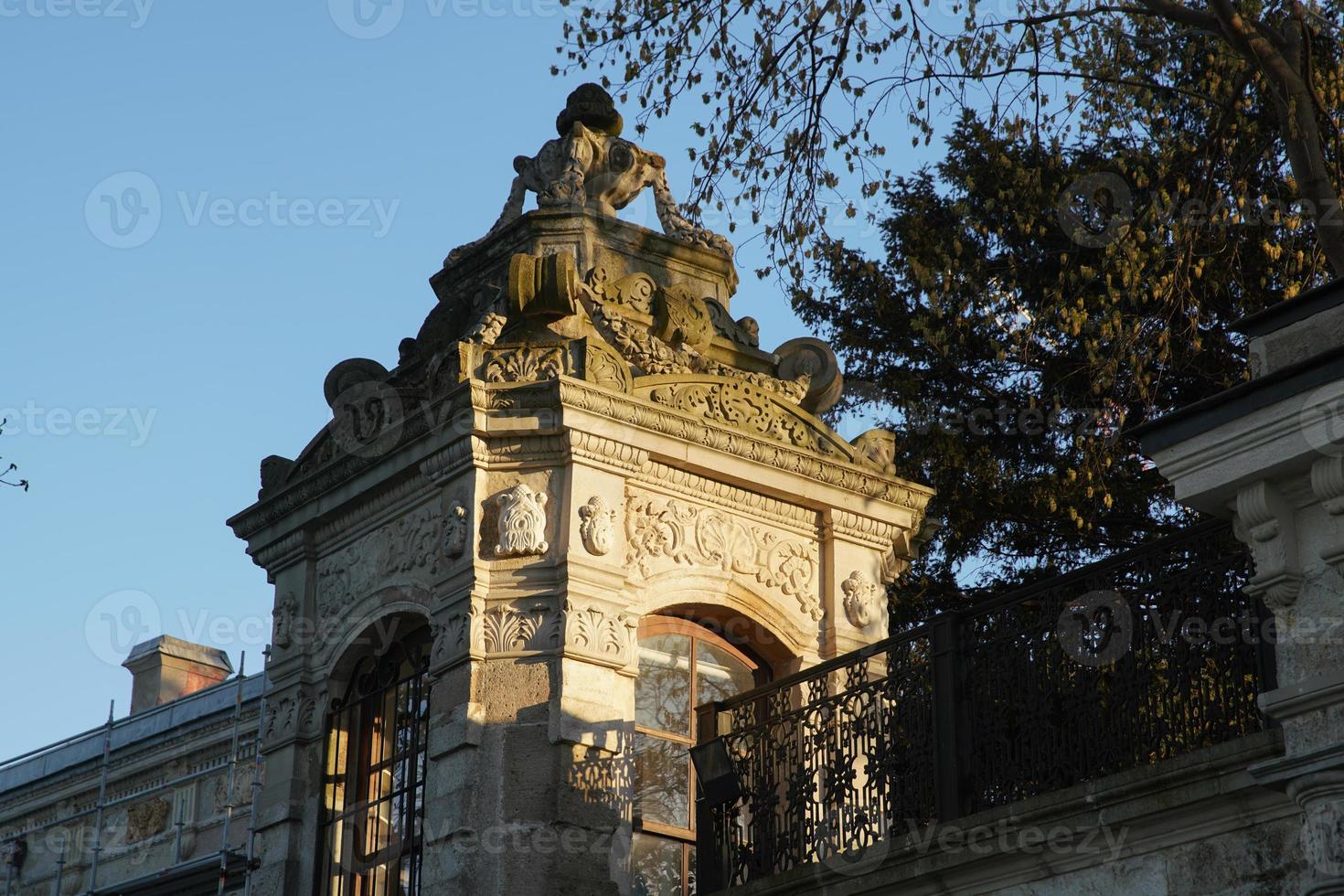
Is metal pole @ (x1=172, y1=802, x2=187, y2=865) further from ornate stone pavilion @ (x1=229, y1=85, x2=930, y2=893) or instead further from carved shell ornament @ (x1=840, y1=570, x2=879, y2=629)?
carved shell ornament @ (x1=840, y1=570, x2=879, y2=629)

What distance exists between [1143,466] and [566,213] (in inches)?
299

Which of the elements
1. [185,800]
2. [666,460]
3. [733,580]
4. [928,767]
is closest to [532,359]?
[666,460]

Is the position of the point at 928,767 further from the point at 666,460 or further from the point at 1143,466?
the point at 1143,466

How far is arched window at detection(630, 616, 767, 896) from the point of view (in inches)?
412

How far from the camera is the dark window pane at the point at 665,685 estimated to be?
1085 cm

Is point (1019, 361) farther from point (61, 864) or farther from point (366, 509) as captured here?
point (61, 864)

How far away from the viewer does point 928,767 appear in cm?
902
